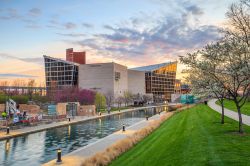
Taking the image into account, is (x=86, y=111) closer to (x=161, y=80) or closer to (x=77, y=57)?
(x=77, y=57)

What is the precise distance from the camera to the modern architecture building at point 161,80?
15820 centimetres

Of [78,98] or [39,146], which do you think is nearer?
[39,146]

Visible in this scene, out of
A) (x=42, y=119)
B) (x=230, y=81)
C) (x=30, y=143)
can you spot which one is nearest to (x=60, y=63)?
(x=42, y=119)

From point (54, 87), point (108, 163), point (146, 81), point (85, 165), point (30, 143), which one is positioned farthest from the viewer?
point (146, 81)

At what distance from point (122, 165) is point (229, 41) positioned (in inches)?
414

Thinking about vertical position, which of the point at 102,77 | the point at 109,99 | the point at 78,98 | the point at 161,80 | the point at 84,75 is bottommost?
the point at 109,99

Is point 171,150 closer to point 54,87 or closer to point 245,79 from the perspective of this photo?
point 245,79

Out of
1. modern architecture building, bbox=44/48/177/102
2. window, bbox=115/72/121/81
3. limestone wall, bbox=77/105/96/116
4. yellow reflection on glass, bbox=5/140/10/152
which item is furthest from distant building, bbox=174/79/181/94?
yellow reflection on glass, bbox=5/140/10/152

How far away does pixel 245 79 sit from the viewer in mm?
17625

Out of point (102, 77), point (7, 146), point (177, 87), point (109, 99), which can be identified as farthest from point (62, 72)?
point (177, 87)

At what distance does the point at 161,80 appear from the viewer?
6590 inches

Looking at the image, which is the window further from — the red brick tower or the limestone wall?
the limestone wall

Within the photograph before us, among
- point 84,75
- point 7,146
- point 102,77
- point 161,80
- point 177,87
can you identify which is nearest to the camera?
point 7,146

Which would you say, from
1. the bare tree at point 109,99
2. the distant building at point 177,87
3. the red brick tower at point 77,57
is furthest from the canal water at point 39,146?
the distant building at point 177,87
